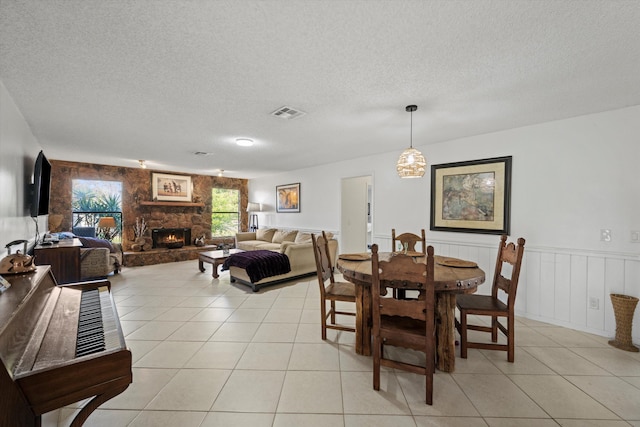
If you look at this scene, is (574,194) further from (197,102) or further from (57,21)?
(57,21)

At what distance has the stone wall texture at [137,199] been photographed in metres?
5.83

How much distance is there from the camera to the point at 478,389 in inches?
75.7

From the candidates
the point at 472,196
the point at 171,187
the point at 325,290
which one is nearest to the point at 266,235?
the point at 171,187

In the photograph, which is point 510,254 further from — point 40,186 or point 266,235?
point 266,235

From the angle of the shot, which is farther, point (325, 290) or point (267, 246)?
point (267, 246)

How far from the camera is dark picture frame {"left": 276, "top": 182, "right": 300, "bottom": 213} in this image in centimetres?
685

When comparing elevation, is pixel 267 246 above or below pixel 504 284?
below

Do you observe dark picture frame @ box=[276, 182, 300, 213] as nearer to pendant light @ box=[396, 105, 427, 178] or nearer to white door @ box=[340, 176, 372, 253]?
white door @ box=[340, 176, 372, 253]

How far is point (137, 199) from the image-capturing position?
6.77 metres

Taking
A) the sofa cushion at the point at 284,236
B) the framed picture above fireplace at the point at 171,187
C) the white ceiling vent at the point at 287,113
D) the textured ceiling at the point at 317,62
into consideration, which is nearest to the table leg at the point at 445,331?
the textured ceiling at the point at 317,62

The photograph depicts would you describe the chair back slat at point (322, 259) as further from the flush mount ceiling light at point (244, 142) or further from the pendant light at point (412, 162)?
the flush mount ceiling light at point (244, 142)

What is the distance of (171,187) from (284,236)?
12.0ft

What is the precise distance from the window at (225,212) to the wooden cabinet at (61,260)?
4468 millimetres

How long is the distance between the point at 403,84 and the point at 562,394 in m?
2.64
